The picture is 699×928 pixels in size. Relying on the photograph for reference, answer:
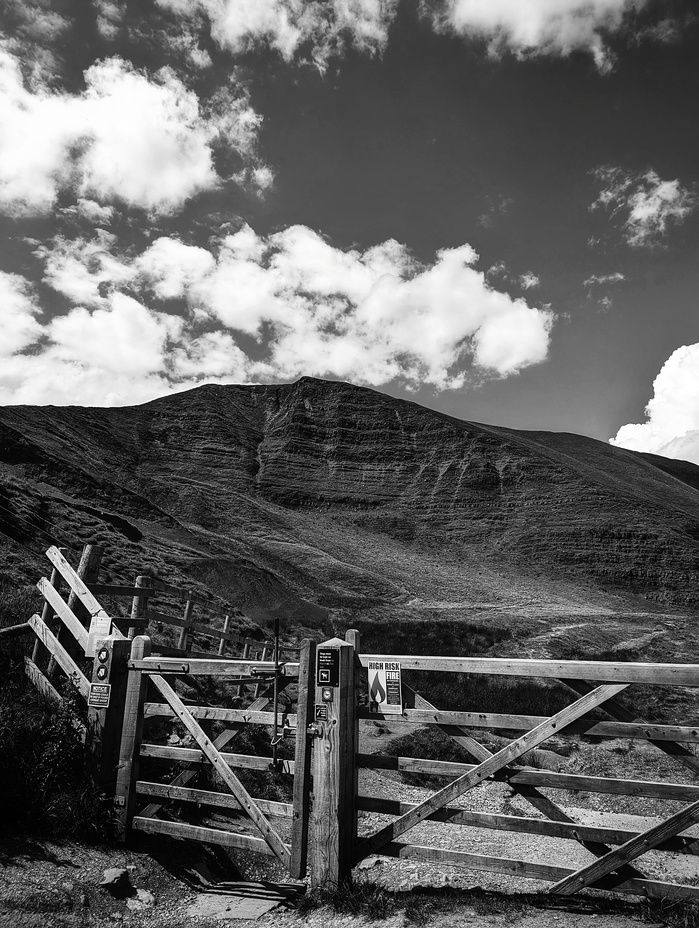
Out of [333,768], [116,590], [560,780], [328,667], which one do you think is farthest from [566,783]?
[116,590]

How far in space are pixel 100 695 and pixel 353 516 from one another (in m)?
75.1

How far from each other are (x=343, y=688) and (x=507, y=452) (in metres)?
90.5

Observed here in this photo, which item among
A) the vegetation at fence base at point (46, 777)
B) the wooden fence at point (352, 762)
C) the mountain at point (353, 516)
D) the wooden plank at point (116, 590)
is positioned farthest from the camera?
the mountain at point (353, 516)

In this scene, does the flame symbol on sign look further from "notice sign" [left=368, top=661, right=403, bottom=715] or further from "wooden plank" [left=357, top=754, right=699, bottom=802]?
"wooden plank" [left=357, top=754, right=699, bottom=802]

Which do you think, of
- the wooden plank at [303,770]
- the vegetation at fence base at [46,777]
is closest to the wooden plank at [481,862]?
the wooden plank at [303,770]

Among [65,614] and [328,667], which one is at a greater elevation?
[65,614]

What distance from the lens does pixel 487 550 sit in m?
75.5

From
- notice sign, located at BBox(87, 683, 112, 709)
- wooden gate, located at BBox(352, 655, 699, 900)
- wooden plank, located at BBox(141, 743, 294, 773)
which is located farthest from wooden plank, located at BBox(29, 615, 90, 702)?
wooden gate, located at BBox(352, 655, 699, 900)

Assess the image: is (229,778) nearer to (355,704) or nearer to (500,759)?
(355,704)

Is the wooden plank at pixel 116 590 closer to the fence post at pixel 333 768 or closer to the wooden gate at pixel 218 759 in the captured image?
the wooden gate at pixel 218 759

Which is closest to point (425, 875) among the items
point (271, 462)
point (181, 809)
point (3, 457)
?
point (181, 809)

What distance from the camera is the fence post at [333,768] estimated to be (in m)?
4.84

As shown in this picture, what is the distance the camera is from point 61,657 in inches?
278

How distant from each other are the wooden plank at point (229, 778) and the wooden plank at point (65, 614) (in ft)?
4.30
